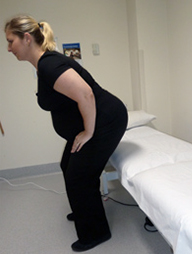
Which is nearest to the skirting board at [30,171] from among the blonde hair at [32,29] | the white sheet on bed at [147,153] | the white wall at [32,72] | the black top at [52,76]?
the white wall at [32,72]

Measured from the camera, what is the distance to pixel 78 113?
1074 millimetres

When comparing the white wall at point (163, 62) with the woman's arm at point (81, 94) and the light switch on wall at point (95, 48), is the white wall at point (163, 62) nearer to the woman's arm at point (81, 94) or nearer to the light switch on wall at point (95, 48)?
the light switch on wall at point (95, 48)

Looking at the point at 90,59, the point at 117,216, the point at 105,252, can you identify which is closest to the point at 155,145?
the point at 117,216

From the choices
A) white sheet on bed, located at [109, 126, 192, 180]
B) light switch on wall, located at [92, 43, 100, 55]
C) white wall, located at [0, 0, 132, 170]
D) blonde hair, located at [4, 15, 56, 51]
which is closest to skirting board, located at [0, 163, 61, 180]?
white wall, located at [0, 0, 132, 170]

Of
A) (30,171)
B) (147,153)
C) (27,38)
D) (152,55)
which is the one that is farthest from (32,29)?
(30,171)

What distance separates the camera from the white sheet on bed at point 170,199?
689mm

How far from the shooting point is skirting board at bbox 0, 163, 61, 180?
2.33m

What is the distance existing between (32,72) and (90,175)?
1530mm

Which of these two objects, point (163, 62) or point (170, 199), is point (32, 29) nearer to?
point (170, 199)

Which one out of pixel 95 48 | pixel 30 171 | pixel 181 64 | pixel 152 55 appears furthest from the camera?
pixel 30 171

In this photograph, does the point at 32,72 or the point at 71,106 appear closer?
the point at 71,106

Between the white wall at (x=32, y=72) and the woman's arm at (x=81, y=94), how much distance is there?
1.38 metres

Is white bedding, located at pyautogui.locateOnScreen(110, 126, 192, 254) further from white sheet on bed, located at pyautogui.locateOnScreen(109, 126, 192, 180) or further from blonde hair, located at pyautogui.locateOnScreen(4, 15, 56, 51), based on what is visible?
blonde hair, located at pyautogui.locateOnScreen(4, 15, 56, 51)

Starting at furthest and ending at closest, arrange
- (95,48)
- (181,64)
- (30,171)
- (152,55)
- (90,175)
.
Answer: (30,171)
(95,48)
(152,55)
(181,64)
(90,175)
